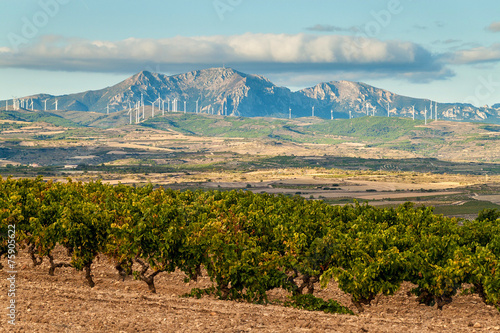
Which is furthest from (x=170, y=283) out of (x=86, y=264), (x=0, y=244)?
(x=0, y=244)

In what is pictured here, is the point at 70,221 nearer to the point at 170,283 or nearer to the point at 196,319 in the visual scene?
the point at 170,283

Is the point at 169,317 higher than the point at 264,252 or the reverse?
the reverse

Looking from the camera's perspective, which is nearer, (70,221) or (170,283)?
(70,221)

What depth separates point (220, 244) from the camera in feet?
201

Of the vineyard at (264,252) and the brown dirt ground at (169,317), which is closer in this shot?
the brown dirt ground at (169,317)

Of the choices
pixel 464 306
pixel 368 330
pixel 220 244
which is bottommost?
pixel 464 306

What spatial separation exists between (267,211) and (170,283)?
20.5 m

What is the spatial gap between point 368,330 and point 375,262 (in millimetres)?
13056

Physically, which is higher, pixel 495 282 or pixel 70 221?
pixel 70 221

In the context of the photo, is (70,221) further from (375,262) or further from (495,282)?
(495,282)

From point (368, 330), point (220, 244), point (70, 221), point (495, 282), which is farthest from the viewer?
point (70, 221)

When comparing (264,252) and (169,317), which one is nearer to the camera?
(169,317)

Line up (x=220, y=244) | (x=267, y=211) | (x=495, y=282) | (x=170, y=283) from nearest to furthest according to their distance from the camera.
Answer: (x=495, y=282), (x=220, y=244), (x=170, y=283), (x=267, y=211)

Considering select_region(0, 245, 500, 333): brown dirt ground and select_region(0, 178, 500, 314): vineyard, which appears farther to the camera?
select_region(0, 178, 500, 314): vineyard
